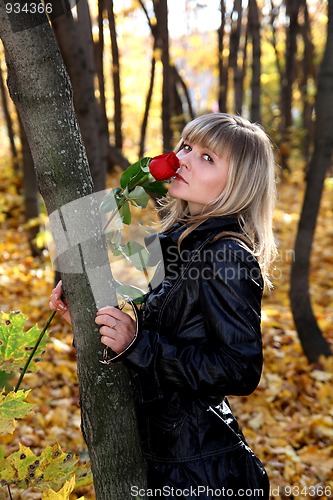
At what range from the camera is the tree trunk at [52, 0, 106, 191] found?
328cm

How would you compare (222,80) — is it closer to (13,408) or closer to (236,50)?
(236,50)

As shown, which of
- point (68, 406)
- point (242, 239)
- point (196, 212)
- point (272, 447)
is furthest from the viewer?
point (68, 406)

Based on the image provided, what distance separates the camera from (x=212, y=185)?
1476 mm

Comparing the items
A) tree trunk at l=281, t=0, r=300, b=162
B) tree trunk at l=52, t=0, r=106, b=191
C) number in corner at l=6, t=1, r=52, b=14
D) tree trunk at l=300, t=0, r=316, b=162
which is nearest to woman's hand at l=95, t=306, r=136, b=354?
number in corner at l=6, t=1, r=52, b=14

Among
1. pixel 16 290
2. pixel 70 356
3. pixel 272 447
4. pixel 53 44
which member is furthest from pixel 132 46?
pixel 53 44

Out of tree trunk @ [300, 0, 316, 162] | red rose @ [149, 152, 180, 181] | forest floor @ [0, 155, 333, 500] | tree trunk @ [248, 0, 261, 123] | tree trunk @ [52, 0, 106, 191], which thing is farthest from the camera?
tree trunk @ [300, 0, 316, 162]

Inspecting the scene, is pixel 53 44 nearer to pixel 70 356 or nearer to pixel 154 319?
pixel 154 319

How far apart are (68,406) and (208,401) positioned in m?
1.89

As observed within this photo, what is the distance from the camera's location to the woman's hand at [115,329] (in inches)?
50.1

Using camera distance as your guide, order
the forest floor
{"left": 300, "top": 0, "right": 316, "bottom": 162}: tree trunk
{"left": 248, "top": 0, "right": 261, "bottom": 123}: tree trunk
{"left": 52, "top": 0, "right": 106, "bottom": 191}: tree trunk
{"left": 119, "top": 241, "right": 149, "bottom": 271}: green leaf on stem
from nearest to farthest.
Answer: {"left": 119, "top": 241, "right": 149, "bottom": 271}: green leaf on stem, the forest floor, {"left": 52, "top": 0, "right": 106, "bottom": 191}: tree trunk, {"left": 248, "top": 0, "right": 261, "bottom": 123}: tree trunk, {"left": 300, "top": 0, "right": 316, "bottom": 162}: tree trunk

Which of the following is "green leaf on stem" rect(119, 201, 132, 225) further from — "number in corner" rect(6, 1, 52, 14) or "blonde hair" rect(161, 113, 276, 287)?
"number in corner" rect(6, 1, 52, 14)

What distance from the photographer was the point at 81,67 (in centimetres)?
337

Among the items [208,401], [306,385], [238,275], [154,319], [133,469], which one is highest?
[238,275]

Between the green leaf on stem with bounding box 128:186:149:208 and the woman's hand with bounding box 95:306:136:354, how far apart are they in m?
0.28
